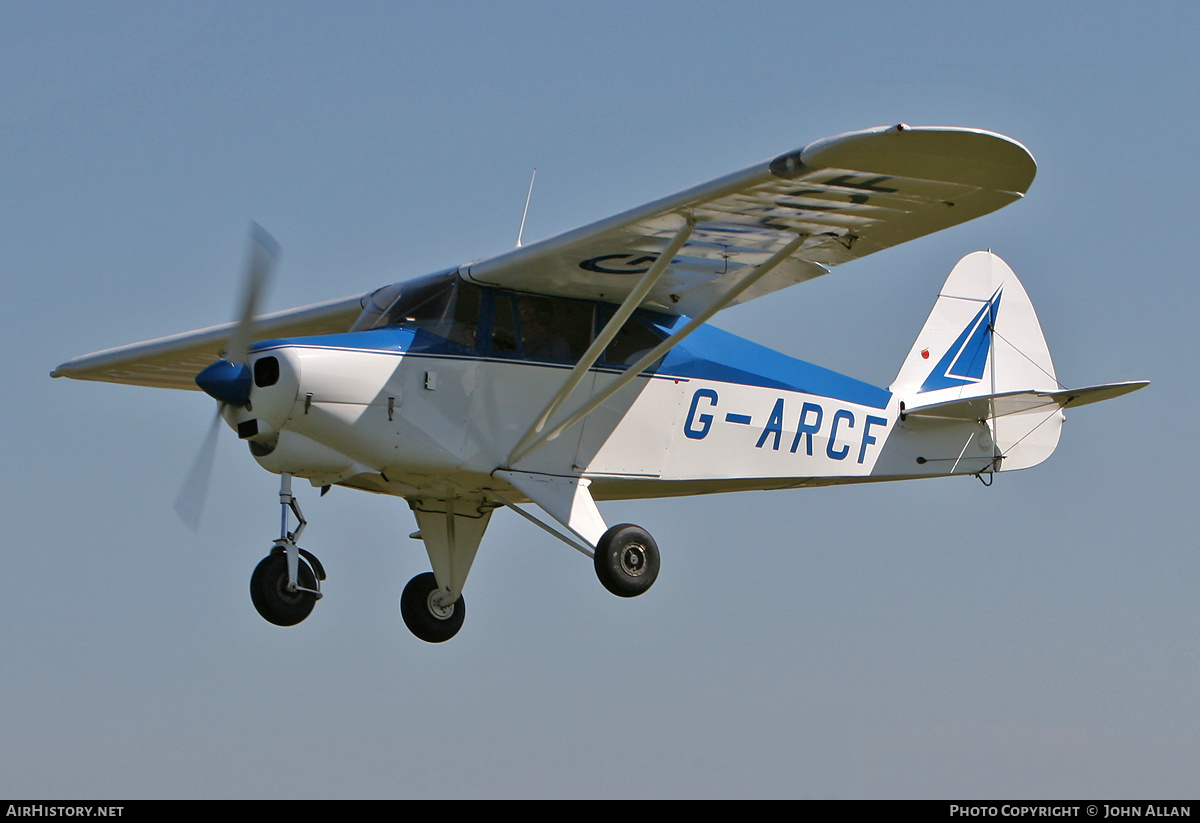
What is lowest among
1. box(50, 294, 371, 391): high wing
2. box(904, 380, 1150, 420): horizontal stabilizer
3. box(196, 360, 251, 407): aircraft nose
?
box(196, 360, 251, 407): aircraft nose

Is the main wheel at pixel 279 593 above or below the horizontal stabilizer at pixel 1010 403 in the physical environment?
below

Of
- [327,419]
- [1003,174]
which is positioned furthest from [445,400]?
[1003,174]

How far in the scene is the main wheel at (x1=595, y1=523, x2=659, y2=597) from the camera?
38.5 feet

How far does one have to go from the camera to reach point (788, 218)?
36.4 feet

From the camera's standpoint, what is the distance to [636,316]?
493 inches

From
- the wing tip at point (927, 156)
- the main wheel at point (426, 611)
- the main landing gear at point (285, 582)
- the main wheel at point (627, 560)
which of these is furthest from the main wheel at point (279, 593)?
the wing tip at point (927, 156)

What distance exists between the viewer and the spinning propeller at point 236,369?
11.0 metres

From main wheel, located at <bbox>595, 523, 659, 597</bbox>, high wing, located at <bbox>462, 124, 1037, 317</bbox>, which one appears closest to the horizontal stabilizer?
high wing, located at <bbox>462, 124, 1037, 317</bbox>

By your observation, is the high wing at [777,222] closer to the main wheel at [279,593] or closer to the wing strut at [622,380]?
the wing strut at [622,380]

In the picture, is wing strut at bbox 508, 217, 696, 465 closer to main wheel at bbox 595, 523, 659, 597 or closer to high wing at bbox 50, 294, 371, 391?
main wheel at bbox 595, 523, 659, 597

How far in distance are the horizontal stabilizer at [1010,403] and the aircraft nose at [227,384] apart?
591cm

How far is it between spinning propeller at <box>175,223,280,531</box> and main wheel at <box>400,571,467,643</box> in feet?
8.60

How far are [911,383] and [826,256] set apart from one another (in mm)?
2917

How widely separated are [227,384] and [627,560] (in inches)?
124
